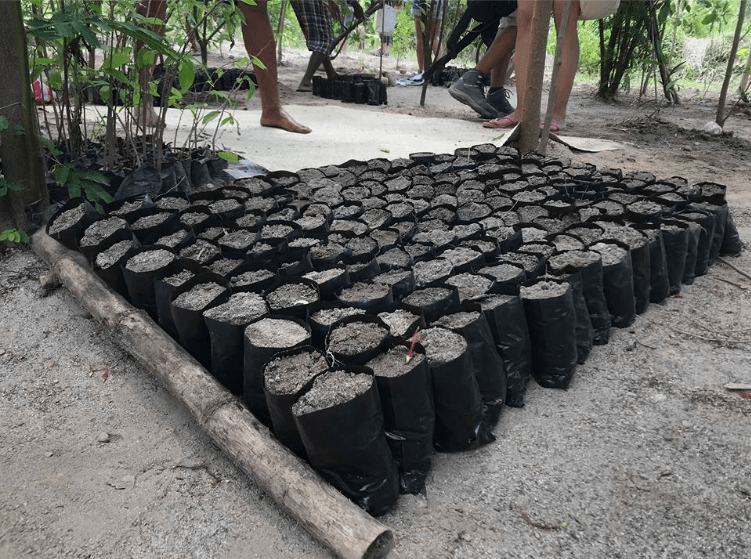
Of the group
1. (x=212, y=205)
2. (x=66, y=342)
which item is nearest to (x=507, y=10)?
(x=212, y=205)

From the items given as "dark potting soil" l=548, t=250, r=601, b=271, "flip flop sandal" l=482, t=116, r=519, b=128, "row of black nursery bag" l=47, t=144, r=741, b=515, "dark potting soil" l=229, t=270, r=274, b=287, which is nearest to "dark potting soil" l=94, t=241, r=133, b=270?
"row of black nursery bag" l=47, t=144, r=741, b=515

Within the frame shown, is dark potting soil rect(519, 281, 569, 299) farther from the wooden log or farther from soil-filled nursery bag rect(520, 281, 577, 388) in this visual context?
the wooden log

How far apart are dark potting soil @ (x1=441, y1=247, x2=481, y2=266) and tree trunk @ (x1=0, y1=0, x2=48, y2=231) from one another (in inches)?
73.3

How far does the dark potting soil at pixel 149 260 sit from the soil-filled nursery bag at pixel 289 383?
758mm

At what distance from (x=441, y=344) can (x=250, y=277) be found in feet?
2.60

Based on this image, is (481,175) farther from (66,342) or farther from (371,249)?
(66,342)

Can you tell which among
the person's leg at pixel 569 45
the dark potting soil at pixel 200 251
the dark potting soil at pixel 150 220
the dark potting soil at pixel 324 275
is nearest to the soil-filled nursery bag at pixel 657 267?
the dark potting soil at pixel 324 275

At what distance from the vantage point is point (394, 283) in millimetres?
1987

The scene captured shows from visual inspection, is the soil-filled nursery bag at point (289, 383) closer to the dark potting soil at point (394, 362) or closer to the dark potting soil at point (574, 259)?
the dark potting soil at point (394, 362)

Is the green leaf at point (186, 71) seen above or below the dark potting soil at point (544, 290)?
above

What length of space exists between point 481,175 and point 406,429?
2.00 m

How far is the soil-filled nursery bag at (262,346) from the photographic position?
62.0 inches

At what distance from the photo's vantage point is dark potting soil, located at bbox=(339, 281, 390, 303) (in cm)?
189

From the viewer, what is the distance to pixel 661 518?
1.38 metres
